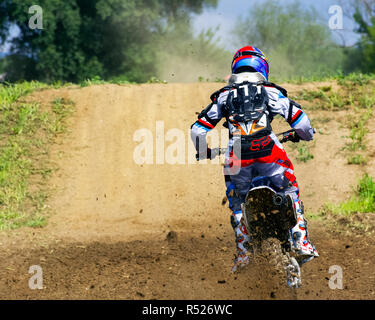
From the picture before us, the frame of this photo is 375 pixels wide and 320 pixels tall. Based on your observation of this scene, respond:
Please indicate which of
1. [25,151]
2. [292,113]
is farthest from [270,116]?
[25,151]

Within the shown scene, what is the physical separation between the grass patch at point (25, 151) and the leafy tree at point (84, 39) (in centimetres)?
1456

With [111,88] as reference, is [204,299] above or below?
below

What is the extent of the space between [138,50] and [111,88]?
1673 cm

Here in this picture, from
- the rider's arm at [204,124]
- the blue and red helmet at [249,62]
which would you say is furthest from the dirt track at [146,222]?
the blue and red helmet at [249,62]

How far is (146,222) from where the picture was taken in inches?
386

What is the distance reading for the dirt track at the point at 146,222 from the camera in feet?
19.2

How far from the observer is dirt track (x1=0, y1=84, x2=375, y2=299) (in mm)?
5867

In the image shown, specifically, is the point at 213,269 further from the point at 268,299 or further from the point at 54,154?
the point at 54,154

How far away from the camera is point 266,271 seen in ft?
16.1

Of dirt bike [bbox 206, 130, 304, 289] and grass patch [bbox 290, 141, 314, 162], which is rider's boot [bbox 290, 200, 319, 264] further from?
grass patch [bbox 290, 141, 314, 162]

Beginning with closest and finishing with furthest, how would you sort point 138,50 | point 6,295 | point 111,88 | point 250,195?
point 250,195 < point 6,295 < point 111,88 < point 138,50

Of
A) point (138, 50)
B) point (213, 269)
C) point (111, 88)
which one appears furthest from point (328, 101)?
point (138, 50)

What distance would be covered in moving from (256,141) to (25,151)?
26.0 feet

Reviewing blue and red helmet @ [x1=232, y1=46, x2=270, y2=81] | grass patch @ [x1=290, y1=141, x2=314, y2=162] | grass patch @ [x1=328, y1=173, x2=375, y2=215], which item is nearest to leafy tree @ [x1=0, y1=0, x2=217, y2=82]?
grass patch @ [x1=290, y1=141, x2=314, y2=162]
